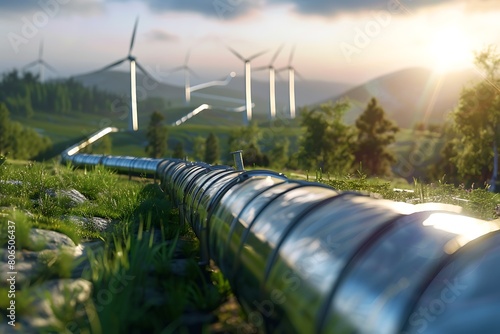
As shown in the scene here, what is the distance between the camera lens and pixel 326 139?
6350 centimetres

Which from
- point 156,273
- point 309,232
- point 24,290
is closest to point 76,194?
point 156,273

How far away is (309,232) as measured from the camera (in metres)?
5.18

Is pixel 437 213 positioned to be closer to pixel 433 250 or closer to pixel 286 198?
pixel 433 250

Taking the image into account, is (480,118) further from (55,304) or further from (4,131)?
(4,131)

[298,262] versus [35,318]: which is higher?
[298,262]

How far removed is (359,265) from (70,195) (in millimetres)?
11500

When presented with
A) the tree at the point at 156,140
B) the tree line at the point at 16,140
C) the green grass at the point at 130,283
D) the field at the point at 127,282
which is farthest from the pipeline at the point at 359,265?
the tree at the point at 156,140

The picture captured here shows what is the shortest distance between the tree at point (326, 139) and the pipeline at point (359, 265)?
57156 millimetres

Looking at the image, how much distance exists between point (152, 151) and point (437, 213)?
95.2 m

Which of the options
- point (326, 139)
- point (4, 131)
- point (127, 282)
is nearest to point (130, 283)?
point (127, 282)

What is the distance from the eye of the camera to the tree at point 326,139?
209 ft

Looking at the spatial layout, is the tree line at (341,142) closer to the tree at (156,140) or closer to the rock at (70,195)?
the tree at (156,140)

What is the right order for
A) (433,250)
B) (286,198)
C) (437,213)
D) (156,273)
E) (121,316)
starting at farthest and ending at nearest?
(156,273)
(286,198)
(121,316)
(437,213)
(433,250)

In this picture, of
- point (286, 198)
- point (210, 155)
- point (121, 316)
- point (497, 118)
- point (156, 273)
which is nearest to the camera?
point (121, 316)
